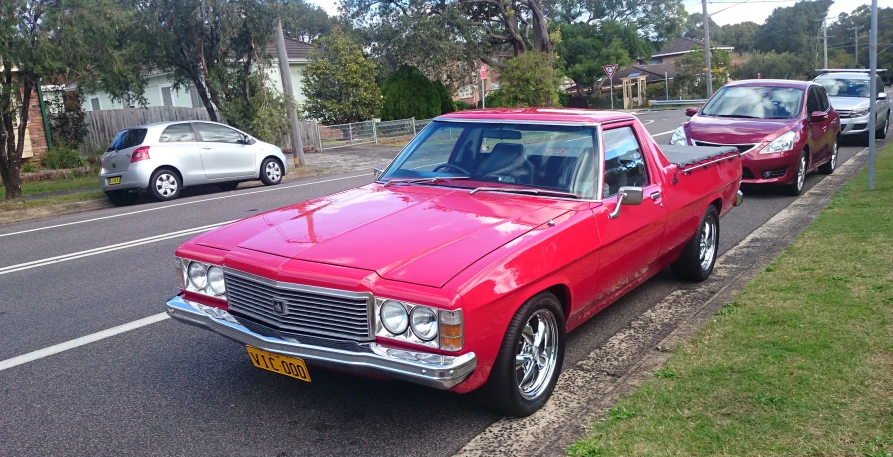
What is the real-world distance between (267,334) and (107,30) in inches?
490

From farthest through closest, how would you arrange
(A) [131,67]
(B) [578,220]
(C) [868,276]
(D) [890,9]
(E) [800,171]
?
(D) [890,9] → (A) [131,67] → (E) [800,171] → (C) [868,276] → (B) [578,220]

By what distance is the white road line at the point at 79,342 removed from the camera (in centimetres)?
521

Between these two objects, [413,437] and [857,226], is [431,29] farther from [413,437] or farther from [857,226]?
[413,437]

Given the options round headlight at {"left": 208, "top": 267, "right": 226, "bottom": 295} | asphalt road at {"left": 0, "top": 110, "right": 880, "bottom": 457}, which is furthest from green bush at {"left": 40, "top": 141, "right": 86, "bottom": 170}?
round headlight at {"left": 208, "top": 267, "right": 226, "bottom": 295}

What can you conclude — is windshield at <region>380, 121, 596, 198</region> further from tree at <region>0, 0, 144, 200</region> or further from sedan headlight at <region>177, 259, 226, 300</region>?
tree at <region>0, 0, 144, 200</region>

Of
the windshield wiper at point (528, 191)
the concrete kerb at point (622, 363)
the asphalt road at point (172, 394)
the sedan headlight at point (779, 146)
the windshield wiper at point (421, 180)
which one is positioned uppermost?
the windshield wiper at point (421, 180)

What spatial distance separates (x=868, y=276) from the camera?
618 centimetres

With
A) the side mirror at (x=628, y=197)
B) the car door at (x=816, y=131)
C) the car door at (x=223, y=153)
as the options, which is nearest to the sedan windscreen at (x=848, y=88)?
the car door at (x=816, y=131)

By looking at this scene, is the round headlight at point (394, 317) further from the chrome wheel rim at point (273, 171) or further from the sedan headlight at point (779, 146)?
the chrome wheel rim at point (273, 171)

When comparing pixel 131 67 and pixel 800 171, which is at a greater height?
pixel 131 67

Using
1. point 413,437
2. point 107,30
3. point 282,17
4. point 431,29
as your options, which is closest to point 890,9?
point 431,29

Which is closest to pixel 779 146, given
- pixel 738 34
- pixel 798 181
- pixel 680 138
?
pixel 798 181

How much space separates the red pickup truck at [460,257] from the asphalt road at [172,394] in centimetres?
38

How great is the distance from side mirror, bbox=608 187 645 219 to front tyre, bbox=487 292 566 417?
0.91m
